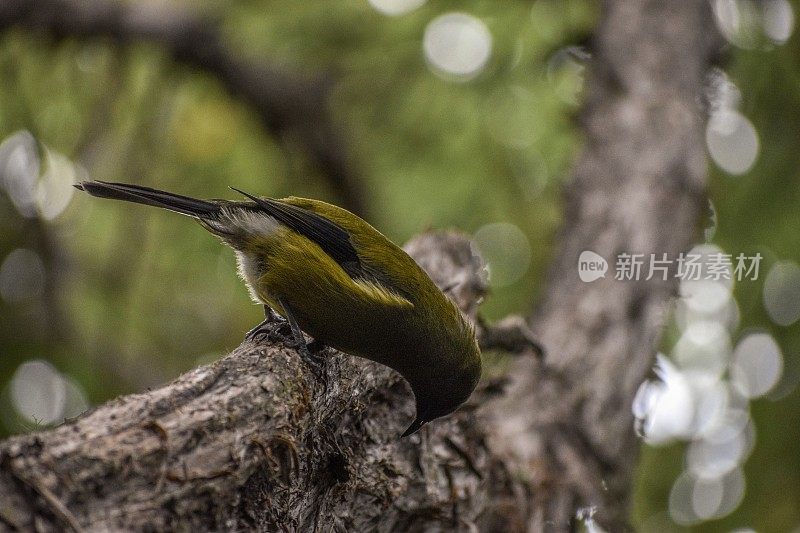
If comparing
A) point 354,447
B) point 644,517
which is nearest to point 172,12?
point 354,447

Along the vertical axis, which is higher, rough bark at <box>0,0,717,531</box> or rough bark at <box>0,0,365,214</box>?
rough bark at <box>0,0,365,214</box>

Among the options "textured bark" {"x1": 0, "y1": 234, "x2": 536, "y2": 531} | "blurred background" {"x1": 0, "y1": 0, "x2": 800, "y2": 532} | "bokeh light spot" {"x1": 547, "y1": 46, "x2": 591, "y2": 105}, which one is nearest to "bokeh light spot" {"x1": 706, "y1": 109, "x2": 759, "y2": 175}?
"blurred background" {"x1": 0, "y1": 0, "x2": 800, "y2": 532}

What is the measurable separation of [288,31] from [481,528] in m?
4.98

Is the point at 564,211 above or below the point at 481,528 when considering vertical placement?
above

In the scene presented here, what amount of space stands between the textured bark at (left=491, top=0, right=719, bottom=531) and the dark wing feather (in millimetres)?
1006

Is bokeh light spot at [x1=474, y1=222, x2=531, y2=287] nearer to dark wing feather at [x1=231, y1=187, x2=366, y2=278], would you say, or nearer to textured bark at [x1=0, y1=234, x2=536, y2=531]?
textured bark at [x1=0, y1=234, x2=536, y2=531]

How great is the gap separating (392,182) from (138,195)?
4326mm

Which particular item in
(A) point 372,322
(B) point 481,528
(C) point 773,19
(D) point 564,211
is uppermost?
(C) point 773,19

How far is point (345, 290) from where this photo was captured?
3082mm

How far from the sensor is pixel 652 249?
15.5 feet

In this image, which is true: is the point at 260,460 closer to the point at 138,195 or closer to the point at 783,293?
the point at 138,195

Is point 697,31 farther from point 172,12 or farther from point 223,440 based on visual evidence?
point 223,440

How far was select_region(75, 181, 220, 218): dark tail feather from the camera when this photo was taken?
316 cm

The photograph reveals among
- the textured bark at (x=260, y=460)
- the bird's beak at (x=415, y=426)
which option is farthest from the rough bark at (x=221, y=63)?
the bird's beak at (x=415, y=426)
